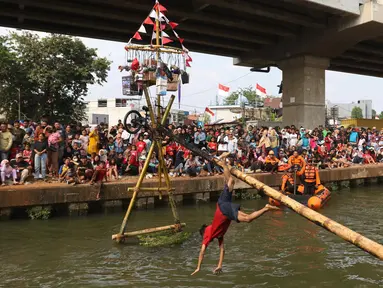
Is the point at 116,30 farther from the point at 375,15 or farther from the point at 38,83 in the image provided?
the point at 375,15

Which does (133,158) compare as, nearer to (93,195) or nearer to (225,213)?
(93,195)

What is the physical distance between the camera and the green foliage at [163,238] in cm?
1037

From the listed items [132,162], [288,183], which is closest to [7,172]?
[132,162]

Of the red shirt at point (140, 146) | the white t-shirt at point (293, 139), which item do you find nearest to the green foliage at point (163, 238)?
the red shirt at point (140, 146)

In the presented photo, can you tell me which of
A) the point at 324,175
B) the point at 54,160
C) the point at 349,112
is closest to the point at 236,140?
the point at 324,175

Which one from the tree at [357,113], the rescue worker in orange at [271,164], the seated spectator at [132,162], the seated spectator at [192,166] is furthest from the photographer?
the tree at [357,113]

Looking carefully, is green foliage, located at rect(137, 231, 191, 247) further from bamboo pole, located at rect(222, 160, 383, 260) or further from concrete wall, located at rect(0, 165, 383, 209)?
bamboo pole, located at rect(222, 160, 383, 260)

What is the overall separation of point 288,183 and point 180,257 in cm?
768

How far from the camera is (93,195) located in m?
13.4

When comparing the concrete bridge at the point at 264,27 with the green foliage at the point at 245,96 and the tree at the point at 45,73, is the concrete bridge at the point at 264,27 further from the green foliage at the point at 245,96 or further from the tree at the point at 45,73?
the green foliage at the point at 245,96

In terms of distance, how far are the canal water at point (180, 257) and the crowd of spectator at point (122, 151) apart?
1.76 meters

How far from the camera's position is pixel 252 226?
12.3 m

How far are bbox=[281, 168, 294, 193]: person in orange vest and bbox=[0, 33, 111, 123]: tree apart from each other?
17512 millimetres

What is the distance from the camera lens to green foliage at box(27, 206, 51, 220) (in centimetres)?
1276
